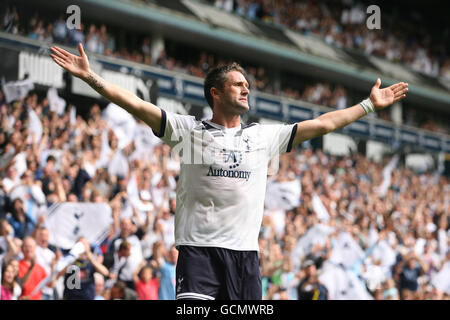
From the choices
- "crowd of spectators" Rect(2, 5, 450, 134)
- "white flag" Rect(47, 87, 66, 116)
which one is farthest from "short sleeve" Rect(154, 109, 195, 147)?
"crowd of spectators" Rect(2, 5, 450, 134)

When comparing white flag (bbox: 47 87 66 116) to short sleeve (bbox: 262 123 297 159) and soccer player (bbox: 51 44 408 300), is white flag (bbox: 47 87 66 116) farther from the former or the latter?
short sleeve (bbox: 262 123 297 159)

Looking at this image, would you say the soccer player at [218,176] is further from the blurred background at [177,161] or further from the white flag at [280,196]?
the white flag at [280,196]

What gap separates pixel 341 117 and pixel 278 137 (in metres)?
0.45

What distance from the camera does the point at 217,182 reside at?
4383 millimetres

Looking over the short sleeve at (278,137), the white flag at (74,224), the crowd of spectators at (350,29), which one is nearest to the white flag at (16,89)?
the white flag at (74,224)

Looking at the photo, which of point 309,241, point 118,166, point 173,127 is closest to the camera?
point 173,127

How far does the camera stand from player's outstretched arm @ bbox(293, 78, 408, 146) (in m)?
4.58

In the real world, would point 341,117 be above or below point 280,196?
above

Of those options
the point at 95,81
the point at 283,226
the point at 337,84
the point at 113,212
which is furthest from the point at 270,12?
the point at 95,81

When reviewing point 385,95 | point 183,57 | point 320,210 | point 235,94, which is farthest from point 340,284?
point 183,57

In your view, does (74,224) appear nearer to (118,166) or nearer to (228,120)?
(118,166)

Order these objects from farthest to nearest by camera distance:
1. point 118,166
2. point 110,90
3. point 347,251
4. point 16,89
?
point 347,251 < point 16,89 < point 118,166 < point 110,90

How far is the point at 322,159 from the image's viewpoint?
20250 millimetres

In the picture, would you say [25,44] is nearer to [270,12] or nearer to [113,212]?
[113,212]
